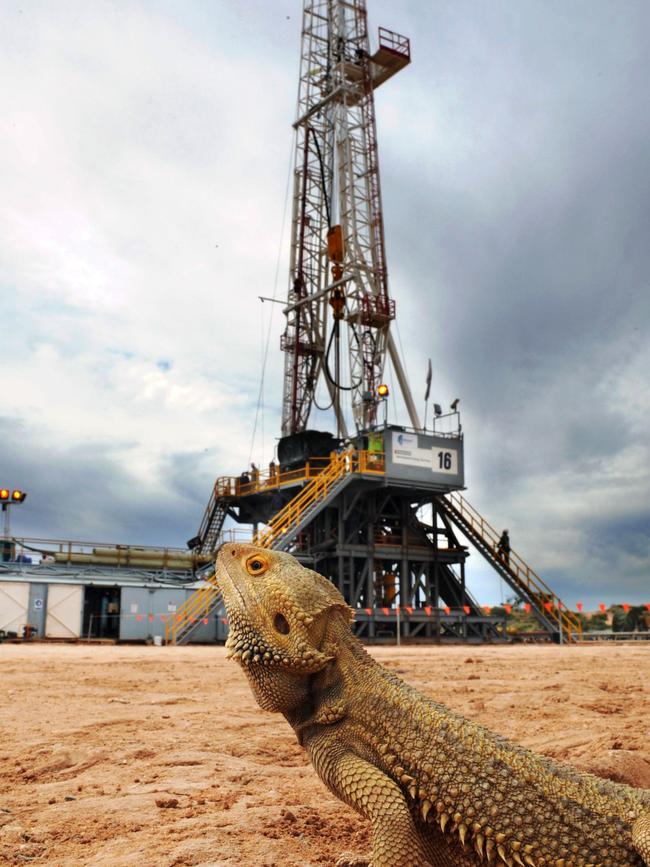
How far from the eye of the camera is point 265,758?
6.54 metres

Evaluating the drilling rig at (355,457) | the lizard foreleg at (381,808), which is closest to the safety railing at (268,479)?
the drilling rig at (355,457)

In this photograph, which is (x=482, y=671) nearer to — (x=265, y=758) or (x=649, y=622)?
(x=265, y=758)

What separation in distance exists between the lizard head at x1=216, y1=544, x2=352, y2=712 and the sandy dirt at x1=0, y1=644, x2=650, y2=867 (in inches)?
39.2

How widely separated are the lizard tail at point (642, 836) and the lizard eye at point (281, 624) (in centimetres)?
166

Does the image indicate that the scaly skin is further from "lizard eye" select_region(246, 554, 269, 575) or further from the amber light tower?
the amber light tower

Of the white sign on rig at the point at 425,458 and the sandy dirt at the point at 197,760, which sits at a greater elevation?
the white sign on rig at the point at 425,458

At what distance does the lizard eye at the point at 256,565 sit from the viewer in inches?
148

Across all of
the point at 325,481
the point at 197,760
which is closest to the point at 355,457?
the point at 325,481

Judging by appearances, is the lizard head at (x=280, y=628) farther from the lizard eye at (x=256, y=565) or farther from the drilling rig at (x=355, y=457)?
the drilling rig at (x=355, y=457)

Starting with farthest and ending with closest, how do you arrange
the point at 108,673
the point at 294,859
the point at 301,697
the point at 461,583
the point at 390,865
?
the point at 461,583, the point at 108,673, the point at 294,859, the point at 301,697, the point at 390,865

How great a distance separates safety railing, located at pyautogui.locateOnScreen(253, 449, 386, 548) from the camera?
2719 cm

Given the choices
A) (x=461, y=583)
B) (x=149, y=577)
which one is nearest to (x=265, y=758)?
(x=149, y=577)

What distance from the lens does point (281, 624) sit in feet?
11.8

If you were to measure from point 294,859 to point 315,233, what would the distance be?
1636 inches
